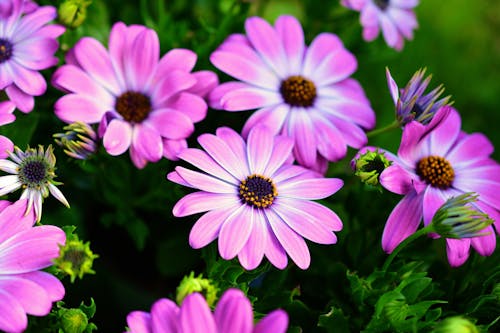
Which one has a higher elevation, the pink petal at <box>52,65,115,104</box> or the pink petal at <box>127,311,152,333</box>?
the pink petal at <box>52,65,115,104</box>

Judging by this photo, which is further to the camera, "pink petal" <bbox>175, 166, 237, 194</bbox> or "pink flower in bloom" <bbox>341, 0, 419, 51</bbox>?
"pink flower in bloom" <bbox>341, 0, 419, 51</bbox>

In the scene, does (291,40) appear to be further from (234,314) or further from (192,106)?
(234,314)

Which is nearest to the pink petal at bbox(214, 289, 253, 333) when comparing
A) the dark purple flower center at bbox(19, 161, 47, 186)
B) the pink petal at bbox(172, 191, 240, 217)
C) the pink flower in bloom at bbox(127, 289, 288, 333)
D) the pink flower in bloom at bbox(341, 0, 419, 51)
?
the pink flower in bloom at bbox(127, 289, 288, 333)

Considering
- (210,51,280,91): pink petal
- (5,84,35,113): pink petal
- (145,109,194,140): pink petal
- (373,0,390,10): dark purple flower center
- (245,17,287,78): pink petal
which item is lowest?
(5,84,35,113): pink petal

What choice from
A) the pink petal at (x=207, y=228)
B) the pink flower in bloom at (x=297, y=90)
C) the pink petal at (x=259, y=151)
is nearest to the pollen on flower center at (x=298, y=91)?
the pink flower in bloom at (x=297, y=90)

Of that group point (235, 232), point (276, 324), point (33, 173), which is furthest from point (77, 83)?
point (276, 324)

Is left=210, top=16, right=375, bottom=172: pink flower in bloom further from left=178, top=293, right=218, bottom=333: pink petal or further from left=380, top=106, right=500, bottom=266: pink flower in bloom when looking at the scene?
left=178, top=293, right=218, bottom=333: pink petal
